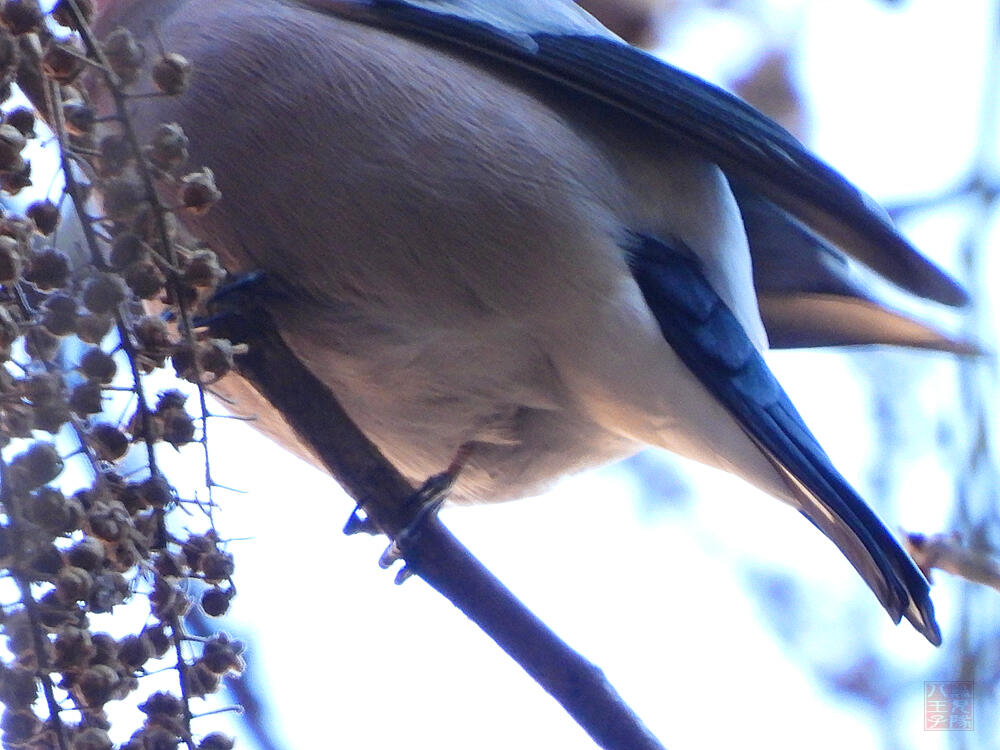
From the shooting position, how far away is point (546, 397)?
2061mm

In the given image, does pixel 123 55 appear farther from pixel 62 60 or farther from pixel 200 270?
pixel 200 270

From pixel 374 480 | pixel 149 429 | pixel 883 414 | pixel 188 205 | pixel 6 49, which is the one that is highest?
pixel 6 49

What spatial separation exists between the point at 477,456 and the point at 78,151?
45.8 inches

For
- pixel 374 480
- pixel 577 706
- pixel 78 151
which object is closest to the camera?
pixel 78 151

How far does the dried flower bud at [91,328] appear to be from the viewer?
3.79 feet

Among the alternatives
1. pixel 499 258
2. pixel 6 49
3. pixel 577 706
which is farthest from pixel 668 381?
pixel 6 49

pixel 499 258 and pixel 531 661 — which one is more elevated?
pixel 499 258

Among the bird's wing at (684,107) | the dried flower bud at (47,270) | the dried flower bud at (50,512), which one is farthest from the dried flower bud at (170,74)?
the bird's wing at (684,107)

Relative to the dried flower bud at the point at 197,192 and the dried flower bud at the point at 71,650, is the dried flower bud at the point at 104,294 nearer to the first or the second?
the dried flower bud at the point at 197,192

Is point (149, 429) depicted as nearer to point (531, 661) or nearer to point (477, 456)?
point (531, 661)

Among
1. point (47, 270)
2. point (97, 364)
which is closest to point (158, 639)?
point (97, 364)

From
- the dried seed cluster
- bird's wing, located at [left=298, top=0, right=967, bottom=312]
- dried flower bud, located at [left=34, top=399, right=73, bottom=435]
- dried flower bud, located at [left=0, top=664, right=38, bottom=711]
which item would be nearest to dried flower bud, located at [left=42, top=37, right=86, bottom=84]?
the dried seed cluster

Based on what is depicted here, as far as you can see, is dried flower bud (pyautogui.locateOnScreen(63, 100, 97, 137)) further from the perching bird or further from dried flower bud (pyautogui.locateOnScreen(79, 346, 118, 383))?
the perching bird

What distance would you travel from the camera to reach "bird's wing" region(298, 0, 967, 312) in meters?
2.06
